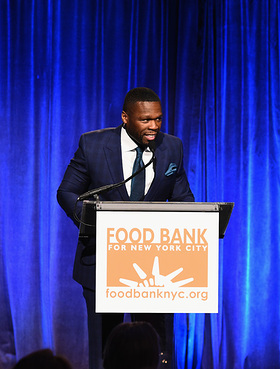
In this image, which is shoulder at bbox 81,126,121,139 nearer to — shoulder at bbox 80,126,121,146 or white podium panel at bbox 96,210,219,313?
shoulder at bbox 80,126,121,146

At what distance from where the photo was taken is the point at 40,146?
4.21 metres

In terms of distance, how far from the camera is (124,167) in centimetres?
283

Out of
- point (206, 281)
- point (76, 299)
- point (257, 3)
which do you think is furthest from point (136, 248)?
point (257, 3)

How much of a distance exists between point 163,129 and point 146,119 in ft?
5.08

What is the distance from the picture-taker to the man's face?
2.72 meters

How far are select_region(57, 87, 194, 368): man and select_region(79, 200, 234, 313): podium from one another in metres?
0.40

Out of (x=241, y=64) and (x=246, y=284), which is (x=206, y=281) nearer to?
(x=246, y=284)

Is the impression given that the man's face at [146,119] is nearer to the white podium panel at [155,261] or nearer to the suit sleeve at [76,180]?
the suit sleeve at [76,180]

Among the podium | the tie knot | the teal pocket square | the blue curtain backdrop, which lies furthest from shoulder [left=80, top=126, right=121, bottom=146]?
the blue curtain backdrop

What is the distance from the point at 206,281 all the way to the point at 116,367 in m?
0.64

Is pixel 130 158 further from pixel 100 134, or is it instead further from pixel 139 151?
pixel 100 134

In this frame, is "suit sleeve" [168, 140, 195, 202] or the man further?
"suit sleeve" [168, 140, 195, 202]

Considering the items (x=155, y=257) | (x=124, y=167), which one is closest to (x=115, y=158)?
(x=124, y=167)

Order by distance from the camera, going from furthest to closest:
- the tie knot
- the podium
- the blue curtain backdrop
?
the blue curtain backdrop → the tie knot → the podium
